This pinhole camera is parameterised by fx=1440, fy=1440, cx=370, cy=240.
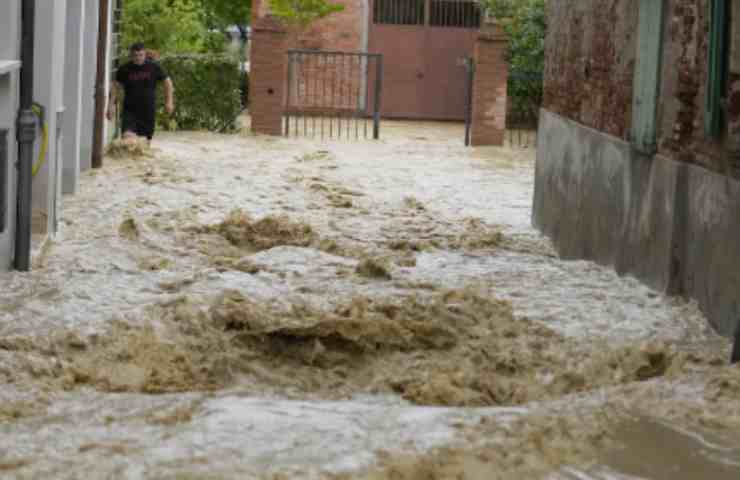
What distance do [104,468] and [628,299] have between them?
195 inches

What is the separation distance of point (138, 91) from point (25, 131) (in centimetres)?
919

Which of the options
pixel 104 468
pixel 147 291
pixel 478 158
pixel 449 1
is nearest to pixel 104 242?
pixel 147 291

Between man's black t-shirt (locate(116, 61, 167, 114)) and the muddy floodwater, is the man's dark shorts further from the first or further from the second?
the muddy floodwater

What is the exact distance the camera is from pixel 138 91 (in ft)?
60.4

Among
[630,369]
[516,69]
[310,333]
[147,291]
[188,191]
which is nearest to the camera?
[630,369]

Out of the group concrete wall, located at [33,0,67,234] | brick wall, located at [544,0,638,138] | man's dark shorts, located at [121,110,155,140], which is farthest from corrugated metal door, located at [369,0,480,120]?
concrete wall, located at [33,0,67,234]

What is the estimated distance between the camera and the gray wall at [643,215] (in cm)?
814

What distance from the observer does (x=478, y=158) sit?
71.9 ft

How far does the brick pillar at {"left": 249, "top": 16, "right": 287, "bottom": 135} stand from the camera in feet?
80.7

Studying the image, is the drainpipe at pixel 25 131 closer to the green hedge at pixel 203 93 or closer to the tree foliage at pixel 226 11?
the green hedge at pixel 203 93

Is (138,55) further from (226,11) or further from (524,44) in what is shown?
(226,11)

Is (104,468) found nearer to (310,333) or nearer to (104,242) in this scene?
(310,333)

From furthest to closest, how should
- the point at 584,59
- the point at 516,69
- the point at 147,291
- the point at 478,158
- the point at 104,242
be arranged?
the point at 516,69 → the point at 478,158 → the point at 584,59 → the point at 104,242 → the point at 147,291

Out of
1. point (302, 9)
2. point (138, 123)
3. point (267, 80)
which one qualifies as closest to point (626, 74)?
point (138, 123)
